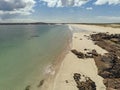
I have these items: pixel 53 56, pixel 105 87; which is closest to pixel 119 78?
pixel 105 87

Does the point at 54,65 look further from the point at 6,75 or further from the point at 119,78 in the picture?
the point at 119,78

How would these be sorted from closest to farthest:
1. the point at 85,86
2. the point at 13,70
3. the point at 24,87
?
the point at 85,86
the point at 24,87
the point at 13,70

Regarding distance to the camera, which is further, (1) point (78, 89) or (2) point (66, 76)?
(2) point (66, 76)

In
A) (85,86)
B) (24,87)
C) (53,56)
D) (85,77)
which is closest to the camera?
(85,86)

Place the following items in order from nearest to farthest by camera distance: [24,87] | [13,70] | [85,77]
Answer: [24,87] → [85,77] → [13,70]

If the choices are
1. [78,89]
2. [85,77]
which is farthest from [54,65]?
[78,89]

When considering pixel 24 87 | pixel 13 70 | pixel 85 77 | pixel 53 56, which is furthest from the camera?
pixel 53 56

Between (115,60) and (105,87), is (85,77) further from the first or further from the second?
(115,60)

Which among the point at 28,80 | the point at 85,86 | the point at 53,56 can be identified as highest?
the point at 85,86

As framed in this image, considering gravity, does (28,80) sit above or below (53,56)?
above

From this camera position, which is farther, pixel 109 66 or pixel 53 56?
pixel 53 56
